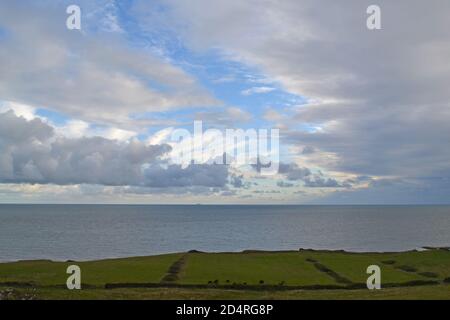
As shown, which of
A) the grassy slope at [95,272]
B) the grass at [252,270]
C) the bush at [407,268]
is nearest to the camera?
the grassy slope at [95,272]

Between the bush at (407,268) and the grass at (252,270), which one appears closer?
the grass at (252,270)

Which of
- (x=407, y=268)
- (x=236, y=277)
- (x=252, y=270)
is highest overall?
(x=236, y=277)

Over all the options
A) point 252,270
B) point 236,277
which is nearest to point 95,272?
point 236,277

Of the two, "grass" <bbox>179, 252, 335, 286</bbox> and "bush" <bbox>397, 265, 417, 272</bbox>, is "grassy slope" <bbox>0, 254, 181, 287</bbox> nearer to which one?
"grass" <bbox>179, 252, 335, 286</bbox>

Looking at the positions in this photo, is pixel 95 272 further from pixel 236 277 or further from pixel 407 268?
pixel 407 268

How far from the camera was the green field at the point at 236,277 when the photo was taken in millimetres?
40781

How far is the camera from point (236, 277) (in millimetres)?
61938

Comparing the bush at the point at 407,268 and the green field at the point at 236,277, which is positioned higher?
the green field at the point at 236,277

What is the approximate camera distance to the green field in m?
40.8

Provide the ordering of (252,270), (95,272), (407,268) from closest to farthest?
(95,272) < (252,270) < (407,268)

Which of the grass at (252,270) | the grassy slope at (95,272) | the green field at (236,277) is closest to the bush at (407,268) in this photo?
the green field at (236,277)

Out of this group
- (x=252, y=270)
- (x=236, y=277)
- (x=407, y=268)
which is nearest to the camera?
(x=236, y=277)

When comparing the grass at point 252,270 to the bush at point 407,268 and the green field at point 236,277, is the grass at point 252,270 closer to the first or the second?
the green field at point 236,277
